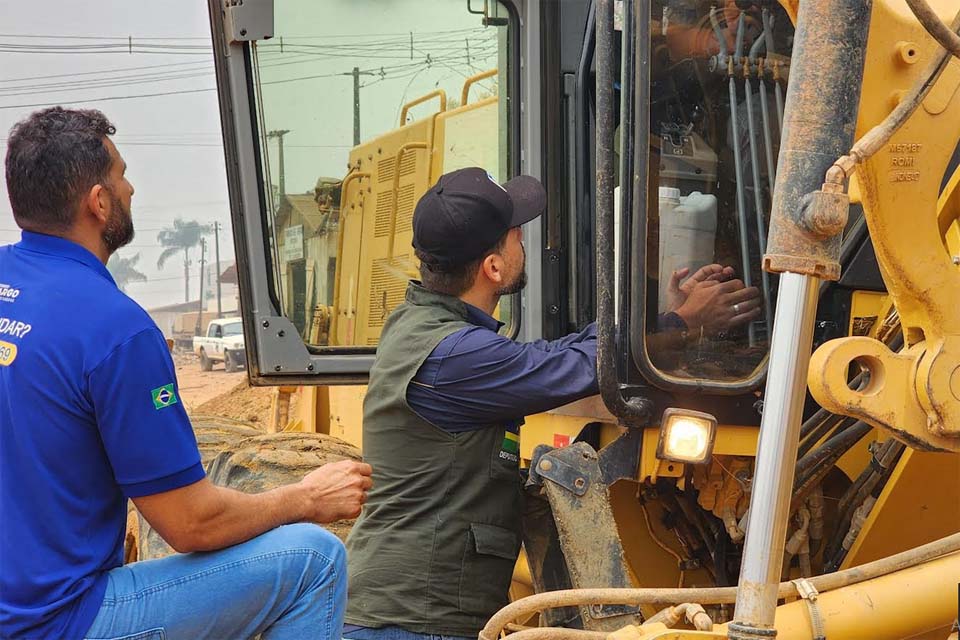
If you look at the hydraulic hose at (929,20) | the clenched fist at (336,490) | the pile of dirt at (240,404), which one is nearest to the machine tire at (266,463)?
the clenched fist at (336,490)

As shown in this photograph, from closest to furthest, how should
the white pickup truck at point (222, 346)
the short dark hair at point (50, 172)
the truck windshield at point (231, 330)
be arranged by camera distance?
the short dark hair at point (50, 172)
the white pickup truck at point (222, 346)
the truck windshield at point (231, 330)

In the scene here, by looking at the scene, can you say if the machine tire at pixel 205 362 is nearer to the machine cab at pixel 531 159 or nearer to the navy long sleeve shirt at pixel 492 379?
the machine cab at pixel 531 159

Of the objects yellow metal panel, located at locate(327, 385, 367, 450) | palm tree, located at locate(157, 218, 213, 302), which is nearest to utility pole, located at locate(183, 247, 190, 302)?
palm tree, located at locate(157, 218, 213, 302)

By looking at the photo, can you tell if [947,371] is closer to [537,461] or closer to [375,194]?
[537,461]

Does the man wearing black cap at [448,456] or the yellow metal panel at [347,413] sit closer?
the man wearing black cap at [448,456]

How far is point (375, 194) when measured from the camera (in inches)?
177

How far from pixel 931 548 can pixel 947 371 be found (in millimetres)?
386

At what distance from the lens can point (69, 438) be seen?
2213 millimetres

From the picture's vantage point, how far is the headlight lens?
112 inches

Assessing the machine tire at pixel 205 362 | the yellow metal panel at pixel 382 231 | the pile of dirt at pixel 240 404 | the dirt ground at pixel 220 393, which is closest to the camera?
the yellow metal panel at pixel 382 231

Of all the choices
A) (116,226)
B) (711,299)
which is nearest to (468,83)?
(711,299)

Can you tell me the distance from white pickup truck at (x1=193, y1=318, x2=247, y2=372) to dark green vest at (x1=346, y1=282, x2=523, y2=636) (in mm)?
20770

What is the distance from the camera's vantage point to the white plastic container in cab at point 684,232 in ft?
9.70

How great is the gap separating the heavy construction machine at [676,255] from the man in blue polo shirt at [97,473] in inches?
19.0
